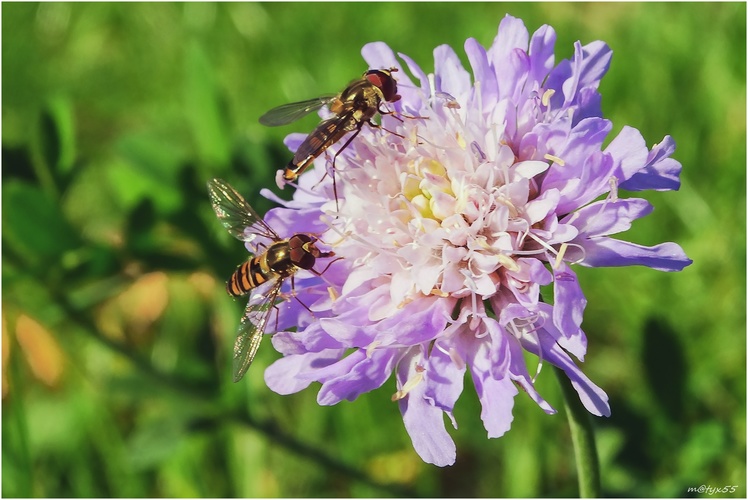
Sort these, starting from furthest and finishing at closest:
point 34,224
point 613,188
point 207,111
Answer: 1. point 207,111
2. point 34,224
3. point 613,188

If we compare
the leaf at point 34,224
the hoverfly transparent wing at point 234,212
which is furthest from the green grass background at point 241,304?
the hoverfly transparent wing at point 234,212

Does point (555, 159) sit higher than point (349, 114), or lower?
lower

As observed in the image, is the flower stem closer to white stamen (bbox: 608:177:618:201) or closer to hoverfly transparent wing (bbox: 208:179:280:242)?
white stamen (bbox: 608:177:618:201)

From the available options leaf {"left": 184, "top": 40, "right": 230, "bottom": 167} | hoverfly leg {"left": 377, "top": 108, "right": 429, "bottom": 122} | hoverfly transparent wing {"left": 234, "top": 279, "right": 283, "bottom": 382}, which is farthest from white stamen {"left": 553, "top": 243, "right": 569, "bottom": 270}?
leaf {"left": 184, "top": 40, "right": 230, "bottom": 167}

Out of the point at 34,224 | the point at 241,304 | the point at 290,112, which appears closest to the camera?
the point at 290,112

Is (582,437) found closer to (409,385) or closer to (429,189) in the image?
(409,385)

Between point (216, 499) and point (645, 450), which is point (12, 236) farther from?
point (645, 450)

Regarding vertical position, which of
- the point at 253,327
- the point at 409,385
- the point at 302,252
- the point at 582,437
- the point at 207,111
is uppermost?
the point at 207,111

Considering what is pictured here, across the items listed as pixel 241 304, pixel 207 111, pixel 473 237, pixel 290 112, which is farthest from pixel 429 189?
pixel 207 111
